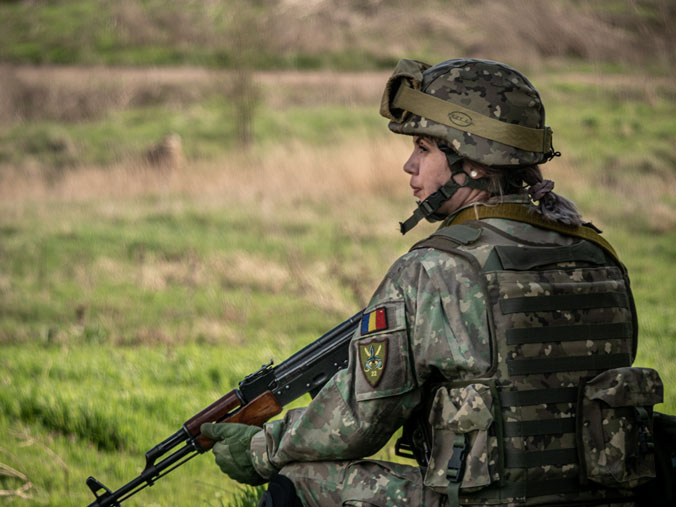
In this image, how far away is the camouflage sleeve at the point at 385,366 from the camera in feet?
8.87

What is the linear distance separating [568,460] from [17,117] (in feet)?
74.8

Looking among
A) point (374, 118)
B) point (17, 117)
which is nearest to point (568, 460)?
point (374, 118)

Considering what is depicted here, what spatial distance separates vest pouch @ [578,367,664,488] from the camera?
8.81ft

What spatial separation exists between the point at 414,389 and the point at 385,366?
15 centimetres

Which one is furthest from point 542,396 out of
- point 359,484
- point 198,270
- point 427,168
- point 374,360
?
point 198,270

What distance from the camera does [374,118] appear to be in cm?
2020

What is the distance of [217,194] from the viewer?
13578 mm

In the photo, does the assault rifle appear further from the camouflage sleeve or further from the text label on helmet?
the text label on helmet

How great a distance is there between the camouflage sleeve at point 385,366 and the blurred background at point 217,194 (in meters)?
1.23

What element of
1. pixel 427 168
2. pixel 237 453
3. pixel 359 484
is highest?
pixel 427 168

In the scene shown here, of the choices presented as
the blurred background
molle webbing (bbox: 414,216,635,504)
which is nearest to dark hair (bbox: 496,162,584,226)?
molle webbing (bbox: 414,216,635,504)

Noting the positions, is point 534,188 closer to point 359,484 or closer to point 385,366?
point 385,366

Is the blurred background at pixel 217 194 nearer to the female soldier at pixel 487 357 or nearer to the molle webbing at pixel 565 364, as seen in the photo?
the female soldier at pixel 487 357

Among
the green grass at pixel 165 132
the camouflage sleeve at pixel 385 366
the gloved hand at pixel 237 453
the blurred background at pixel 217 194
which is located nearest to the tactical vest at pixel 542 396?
the camouflage sleeve at pixel 385 366
